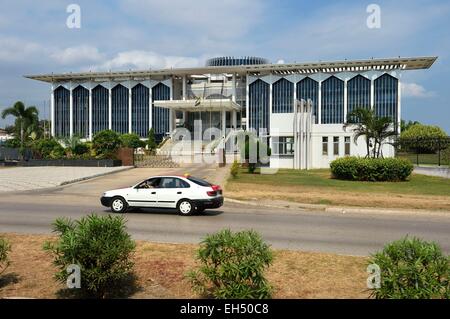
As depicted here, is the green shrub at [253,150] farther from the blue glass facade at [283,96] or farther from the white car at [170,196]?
the blue glass facade at [283,96]

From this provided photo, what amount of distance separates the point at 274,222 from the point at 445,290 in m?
9.09

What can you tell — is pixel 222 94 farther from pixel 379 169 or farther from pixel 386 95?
pixel 379 169

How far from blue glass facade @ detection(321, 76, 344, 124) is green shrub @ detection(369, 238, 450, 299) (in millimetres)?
76541

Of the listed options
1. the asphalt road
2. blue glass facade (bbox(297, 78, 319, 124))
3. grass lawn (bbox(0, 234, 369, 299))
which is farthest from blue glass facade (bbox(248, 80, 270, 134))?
grass lawn (bbox(0, 234, 369, 299))

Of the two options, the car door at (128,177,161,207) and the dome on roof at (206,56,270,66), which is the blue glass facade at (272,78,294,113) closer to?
the dome on roof at (206,56,270,66)

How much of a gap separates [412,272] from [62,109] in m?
96.8

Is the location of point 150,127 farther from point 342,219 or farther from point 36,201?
point 342,219

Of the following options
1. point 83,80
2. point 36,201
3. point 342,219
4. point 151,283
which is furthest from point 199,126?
point 151,283

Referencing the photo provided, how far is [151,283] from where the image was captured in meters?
7.30

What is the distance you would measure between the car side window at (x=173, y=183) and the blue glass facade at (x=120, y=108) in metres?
75.8

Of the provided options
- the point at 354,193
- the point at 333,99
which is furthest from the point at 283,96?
the point at 354,193

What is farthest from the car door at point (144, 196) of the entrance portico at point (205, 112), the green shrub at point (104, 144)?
the entrance portico at point (205, 112)

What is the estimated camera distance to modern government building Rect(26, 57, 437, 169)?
77312 millimetres
